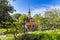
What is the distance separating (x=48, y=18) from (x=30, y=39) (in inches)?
560

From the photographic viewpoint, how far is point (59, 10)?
26.4 metres

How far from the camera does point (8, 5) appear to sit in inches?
442

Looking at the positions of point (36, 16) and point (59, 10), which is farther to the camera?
point (36, 16)

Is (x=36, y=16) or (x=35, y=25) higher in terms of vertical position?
(x=36, y=16)


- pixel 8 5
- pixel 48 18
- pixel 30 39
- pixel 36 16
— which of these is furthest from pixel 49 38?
pixel 36 16

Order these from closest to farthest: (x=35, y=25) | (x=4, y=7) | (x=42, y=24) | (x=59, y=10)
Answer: (x=4, y=7) → (x=59, y=10) → (x=42, y=24) → (x=35, y=25)

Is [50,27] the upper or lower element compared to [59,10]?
lower

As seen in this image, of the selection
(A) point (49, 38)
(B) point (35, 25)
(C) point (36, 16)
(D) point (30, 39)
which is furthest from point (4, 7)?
(B) point (35, 25)

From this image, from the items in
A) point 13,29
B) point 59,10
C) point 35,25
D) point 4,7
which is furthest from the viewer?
point 35,25

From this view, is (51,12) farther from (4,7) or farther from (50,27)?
(4,7)

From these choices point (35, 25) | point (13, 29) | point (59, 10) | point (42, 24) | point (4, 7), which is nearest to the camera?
point (4, 7)

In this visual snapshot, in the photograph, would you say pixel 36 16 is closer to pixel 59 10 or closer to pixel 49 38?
pixel 59 10

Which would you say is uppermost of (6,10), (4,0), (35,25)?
(4,0)

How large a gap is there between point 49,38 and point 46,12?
14.1m
